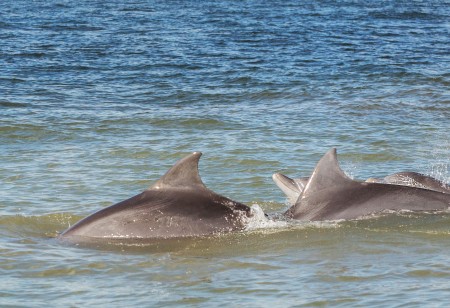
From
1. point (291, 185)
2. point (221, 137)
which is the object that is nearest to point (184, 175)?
point (291, 185)

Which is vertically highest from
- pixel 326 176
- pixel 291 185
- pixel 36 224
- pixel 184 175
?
pixel 184 175

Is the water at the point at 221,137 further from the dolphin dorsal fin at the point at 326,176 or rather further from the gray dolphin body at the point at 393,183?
the gray dolphin body at the point at 393,183

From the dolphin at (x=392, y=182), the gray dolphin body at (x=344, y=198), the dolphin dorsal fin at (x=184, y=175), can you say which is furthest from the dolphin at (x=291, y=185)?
the dolphin dorsal fin at (x=184, y=175)

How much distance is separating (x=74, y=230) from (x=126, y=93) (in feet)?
39.9

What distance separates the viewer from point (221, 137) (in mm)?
17750

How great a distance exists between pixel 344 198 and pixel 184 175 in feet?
6.32

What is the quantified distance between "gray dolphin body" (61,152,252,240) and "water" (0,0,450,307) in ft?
0.65

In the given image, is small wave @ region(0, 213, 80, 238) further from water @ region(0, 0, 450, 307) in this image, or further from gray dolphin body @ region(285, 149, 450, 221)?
gray dolphin body @ region(285, 149, 450, 221)

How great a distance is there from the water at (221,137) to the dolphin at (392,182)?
0.54m

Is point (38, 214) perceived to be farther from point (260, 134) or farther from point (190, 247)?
point (260, 134)

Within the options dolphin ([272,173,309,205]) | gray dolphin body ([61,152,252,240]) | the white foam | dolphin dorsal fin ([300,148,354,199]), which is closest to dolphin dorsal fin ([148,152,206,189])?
gray dolphin body ([61,152,252,240])

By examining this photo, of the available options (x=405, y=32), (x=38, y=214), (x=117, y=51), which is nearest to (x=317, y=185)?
(x=38, y=214)

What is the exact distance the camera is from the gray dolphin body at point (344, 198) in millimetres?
11109

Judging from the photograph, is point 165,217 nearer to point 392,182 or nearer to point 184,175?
point 184,175
